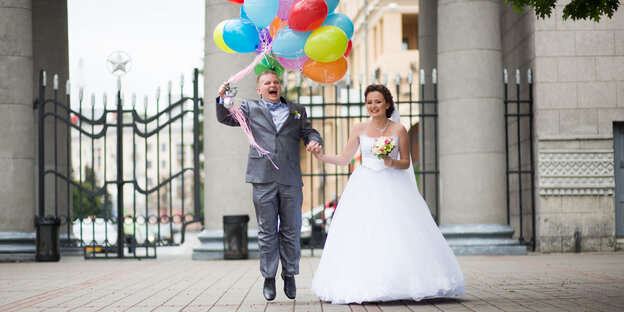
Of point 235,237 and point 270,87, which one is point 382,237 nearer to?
point 270,87

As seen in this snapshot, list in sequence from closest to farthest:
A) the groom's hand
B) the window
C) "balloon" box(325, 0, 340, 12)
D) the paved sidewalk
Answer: the paved sidewalk, the groom's hand, "balloon" box(325, 0, 340, 12), the window

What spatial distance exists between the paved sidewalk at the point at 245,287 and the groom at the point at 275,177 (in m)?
0.42

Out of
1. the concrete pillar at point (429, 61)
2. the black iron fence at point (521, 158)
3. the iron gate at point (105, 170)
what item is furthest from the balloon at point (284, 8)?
the concrete pillar at point (429, 61)

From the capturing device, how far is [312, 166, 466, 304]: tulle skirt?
7625 millimetres

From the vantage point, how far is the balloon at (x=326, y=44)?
8336 millimetres

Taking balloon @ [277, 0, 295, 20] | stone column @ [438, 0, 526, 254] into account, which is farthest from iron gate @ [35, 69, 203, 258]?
balloon @ [277, 0, 295, 20]

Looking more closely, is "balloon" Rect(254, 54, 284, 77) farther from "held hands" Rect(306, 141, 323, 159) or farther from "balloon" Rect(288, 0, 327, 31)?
"held hands" Rect(306, 141, 323, 159)

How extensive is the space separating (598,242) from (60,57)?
12123mm

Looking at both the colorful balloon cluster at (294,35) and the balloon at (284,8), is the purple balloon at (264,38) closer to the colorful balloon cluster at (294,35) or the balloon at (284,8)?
the colorful balloon cluster at (294,35)

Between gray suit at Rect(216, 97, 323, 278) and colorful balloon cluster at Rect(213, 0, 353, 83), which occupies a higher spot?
colorful balloon cluster at Rect(213, 0, 353, 83)

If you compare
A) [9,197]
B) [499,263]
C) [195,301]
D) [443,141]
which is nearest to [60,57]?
[9,197]

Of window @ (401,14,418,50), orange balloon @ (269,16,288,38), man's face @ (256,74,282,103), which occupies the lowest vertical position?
man's face @ (256,74,282,103)

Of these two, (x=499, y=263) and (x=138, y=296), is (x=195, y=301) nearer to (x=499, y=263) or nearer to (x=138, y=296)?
(x=138, y=296)

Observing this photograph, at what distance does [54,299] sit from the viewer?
8.81 metres
